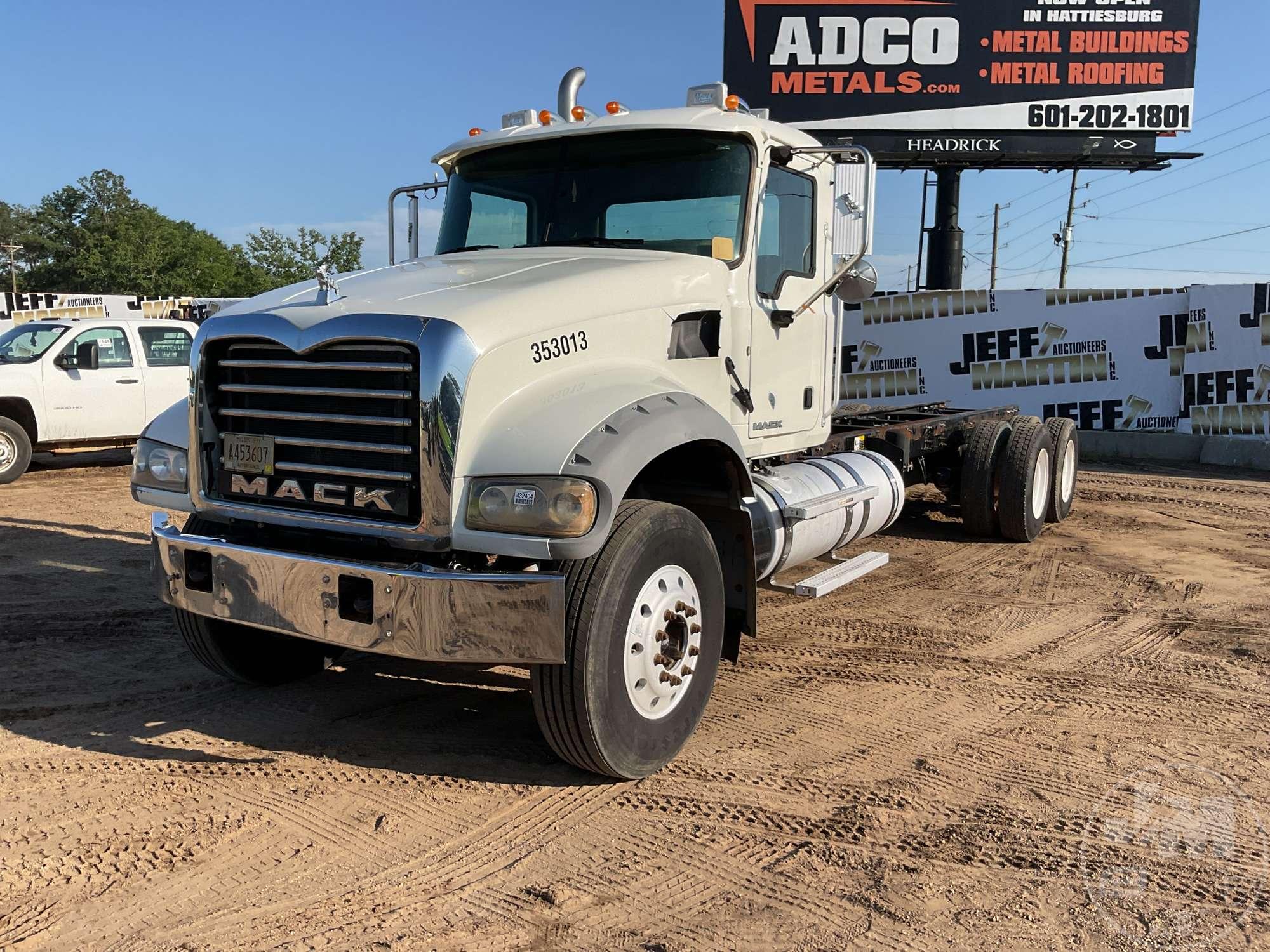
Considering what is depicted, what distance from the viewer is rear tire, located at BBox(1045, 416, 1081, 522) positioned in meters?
9.19

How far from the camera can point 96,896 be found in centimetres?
305

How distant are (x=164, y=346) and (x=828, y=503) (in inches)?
401

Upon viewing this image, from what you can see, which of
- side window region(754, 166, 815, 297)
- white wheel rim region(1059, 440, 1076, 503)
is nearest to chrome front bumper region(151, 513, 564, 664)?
side window region(754, 166, 815, 297)

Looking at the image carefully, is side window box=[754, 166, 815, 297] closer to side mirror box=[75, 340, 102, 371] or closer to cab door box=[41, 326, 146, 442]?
cab door box=[41, 326, 146, 442]

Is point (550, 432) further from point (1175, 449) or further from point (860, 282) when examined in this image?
point (1175, 449)

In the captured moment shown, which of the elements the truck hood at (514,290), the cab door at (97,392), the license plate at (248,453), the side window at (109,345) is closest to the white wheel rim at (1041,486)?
the truck hood at (514,290)

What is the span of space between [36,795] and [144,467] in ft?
4.56

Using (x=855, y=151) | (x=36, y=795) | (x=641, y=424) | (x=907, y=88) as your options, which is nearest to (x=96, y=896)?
(x=36, y=795)

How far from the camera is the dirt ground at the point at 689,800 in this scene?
2967 mm

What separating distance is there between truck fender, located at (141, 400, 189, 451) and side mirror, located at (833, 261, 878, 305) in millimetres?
3374

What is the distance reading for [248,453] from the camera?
402 centimetres

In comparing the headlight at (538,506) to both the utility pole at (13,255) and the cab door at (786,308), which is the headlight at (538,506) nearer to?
the cab door at (786,308)
